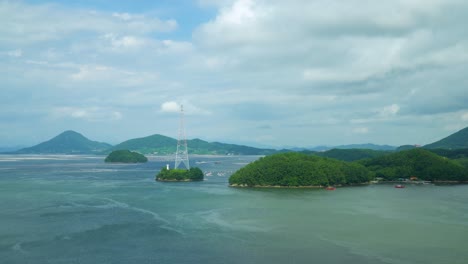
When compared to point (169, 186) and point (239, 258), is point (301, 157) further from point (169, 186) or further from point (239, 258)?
point (239, 258)

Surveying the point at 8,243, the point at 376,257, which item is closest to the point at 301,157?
the point at 376,257

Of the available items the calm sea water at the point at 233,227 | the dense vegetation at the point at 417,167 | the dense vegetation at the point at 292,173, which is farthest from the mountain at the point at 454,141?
the calm sea water at the point at 233,227

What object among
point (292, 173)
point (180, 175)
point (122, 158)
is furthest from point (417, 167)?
point (122, 158)

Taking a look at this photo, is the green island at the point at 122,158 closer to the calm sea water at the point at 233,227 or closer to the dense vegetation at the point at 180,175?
the dense vegetation at the point at 180,175

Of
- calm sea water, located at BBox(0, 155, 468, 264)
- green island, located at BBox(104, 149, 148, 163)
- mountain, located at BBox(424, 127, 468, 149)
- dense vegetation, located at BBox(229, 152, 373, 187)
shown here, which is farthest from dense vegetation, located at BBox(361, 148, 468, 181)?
green island, located at BBox(104, 149, 148, 163)

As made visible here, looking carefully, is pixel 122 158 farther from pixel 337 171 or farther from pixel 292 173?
pixel 337 171
